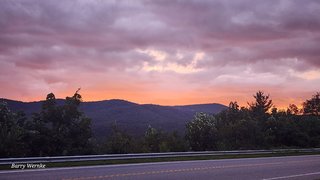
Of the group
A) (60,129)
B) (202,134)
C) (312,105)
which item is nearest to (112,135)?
(60,129)

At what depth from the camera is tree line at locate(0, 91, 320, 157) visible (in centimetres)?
3488

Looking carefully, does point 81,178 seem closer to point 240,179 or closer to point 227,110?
point 240,179

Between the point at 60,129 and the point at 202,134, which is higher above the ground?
the point at 60,129

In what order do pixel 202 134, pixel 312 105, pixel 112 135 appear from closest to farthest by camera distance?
A: pixel 112 135, pixel 202 134, pixel 312 105

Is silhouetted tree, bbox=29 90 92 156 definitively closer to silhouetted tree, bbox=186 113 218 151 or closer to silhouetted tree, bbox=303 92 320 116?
silhouetted tree, bbox=186 113 218 151

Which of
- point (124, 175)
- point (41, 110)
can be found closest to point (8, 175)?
point (124, 175)

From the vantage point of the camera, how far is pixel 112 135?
123 feet

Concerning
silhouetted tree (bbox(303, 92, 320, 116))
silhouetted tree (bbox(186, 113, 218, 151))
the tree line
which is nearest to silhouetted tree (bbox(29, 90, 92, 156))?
the tree line

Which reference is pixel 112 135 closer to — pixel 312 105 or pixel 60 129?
pixel 60 129

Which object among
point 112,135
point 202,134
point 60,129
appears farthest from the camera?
point 202,134

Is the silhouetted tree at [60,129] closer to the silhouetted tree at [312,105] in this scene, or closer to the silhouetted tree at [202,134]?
the silhouetted tree at [202,134]

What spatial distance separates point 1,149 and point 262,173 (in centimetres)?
1600

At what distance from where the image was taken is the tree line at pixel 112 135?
1373 inches

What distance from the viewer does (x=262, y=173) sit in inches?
777
